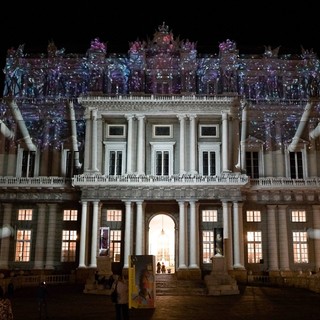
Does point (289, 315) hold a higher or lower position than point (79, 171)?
lower

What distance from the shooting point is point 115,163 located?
159 ft

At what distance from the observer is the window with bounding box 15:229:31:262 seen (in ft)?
158

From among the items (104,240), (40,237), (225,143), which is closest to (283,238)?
(225,143)

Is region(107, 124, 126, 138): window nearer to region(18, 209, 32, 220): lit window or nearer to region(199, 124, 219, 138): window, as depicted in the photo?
region(199, 124, 219, 138): window

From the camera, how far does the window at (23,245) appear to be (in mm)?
48188

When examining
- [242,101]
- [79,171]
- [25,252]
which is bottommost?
[25,252]

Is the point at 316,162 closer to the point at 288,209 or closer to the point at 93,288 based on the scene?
the point at 288,209

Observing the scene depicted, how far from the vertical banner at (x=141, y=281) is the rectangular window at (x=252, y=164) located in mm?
29902

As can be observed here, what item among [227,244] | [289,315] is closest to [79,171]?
[227,244]

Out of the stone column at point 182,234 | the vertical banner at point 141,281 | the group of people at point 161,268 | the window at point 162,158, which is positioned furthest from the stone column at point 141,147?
the vertical banner at point 141,281

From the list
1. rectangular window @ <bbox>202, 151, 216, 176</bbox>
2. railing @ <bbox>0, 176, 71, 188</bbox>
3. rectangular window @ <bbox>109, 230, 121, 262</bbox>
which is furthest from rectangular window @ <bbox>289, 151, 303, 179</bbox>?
railing @ <bbox>0, 176, 71, 188</bbox>

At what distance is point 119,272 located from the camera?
46562 mm

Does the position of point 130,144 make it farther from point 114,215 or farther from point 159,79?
point 159,79

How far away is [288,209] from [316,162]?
5528 millimetres
